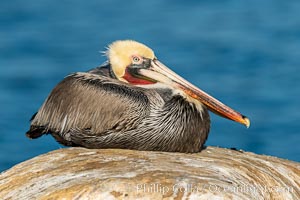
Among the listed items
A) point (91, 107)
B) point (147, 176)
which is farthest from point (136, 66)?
point (147, 176)

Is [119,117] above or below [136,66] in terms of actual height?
below

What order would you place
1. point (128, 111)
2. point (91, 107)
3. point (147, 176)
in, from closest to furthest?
point (147, 176) → point (128, 111) → point (91, 107)

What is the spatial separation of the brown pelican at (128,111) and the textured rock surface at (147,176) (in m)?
0.17

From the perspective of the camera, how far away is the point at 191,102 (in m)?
7.84

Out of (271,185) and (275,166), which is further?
(275,166)

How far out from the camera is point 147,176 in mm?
6406

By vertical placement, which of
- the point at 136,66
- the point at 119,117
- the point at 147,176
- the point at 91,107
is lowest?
the point at 147,176

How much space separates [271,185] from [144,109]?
1107 mm

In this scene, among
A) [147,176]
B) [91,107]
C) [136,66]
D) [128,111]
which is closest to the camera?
[147,176]

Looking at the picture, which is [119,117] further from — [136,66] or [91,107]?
[136,66]

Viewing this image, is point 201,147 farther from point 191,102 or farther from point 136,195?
point 136,195

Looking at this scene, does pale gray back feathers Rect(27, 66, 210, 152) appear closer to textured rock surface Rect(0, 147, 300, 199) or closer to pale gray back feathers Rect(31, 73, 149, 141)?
pale gray back feathers Rect(31, 73, 149, 141)

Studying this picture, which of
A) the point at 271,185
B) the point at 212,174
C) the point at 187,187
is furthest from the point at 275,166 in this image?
the point at 187,187

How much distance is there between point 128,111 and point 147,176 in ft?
3.73
